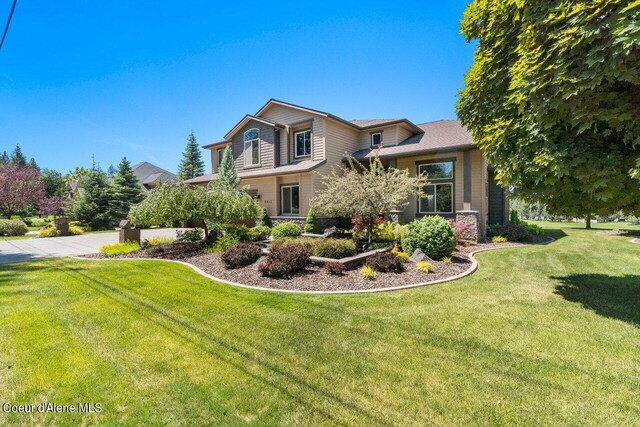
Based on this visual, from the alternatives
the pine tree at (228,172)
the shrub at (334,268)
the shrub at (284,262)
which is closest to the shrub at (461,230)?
the shrub at (334,268)

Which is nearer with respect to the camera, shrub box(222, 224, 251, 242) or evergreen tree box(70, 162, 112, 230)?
shrub box(222, 224, 251, 242)

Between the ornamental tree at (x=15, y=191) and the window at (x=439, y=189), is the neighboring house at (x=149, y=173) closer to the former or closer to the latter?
the ornamental tree at (x=15, y=191)

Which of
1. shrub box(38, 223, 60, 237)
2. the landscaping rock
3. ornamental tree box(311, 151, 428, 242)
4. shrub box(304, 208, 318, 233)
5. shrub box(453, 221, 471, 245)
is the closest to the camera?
the landscaping rock

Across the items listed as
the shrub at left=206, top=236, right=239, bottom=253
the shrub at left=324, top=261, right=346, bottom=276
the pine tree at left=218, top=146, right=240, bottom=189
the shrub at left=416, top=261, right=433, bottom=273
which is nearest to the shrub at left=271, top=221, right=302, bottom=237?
the shrub at left=206, top=236, right=239, bottom=253

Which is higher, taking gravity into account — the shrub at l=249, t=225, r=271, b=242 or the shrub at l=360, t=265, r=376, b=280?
the shrub at l=249, t=225, r=271, b=242

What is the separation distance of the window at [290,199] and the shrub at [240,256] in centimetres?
823

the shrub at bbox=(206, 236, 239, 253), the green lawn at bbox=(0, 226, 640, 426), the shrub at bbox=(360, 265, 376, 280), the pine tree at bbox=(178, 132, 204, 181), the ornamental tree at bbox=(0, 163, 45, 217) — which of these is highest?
the pine tree at bbox=(178, 132, 204, 181)

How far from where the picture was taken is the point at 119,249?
423 inches

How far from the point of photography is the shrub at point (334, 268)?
24.4ft

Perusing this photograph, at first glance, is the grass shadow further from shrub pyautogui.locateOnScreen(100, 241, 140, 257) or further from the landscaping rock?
shrub pyautogui.locateOnScreen(100, 241, 140, 257)

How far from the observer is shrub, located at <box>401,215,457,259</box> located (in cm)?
889

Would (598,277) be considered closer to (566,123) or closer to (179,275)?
(566,123)

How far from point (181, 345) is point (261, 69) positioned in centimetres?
1284

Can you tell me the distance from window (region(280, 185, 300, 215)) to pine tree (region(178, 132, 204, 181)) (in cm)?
3194
